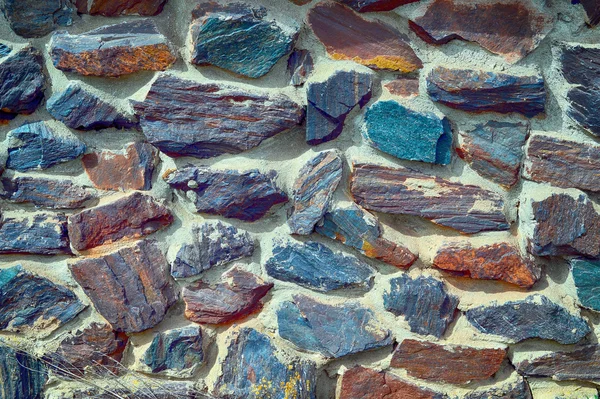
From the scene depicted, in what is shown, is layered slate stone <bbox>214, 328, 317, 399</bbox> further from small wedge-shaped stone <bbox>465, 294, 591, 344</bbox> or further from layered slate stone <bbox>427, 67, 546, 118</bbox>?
layered slate stone <bbox>427, 67, 546, 118</bbox>

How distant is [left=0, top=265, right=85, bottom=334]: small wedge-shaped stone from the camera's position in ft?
4.82

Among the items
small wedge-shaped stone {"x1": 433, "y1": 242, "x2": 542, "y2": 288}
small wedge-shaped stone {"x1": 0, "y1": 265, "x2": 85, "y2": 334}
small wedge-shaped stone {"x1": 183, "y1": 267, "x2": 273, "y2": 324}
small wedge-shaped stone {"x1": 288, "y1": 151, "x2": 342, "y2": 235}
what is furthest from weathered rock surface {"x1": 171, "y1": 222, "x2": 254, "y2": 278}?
small wedge-shaped stone {"x1": 433, "y1": 242, "x2": 542, "y2": 288}

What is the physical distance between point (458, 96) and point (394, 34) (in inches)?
8.3

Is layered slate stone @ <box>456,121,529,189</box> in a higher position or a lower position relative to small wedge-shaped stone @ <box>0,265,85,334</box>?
higher

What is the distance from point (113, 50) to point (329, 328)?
2.73ft

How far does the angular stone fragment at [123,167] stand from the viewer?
1478mm

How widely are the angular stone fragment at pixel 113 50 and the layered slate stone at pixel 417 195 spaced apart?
1.80 ft

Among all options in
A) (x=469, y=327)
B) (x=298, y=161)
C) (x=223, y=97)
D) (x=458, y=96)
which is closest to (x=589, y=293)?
(x=469, y=327)

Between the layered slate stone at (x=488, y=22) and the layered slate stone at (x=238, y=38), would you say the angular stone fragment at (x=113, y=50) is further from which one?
the layered slate stone at (x=488, y=22)

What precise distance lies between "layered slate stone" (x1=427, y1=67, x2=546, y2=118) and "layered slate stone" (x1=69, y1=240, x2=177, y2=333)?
2.59ft

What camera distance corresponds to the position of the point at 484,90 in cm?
145

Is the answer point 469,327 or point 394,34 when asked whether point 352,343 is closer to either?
point 469,327

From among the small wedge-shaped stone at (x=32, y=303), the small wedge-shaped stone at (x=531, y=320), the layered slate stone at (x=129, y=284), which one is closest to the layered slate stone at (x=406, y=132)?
the small wedge-shaped stone at (x=531, y=320)

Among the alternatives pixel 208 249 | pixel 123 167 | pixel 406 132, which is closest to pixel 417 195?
pixel 406 132
